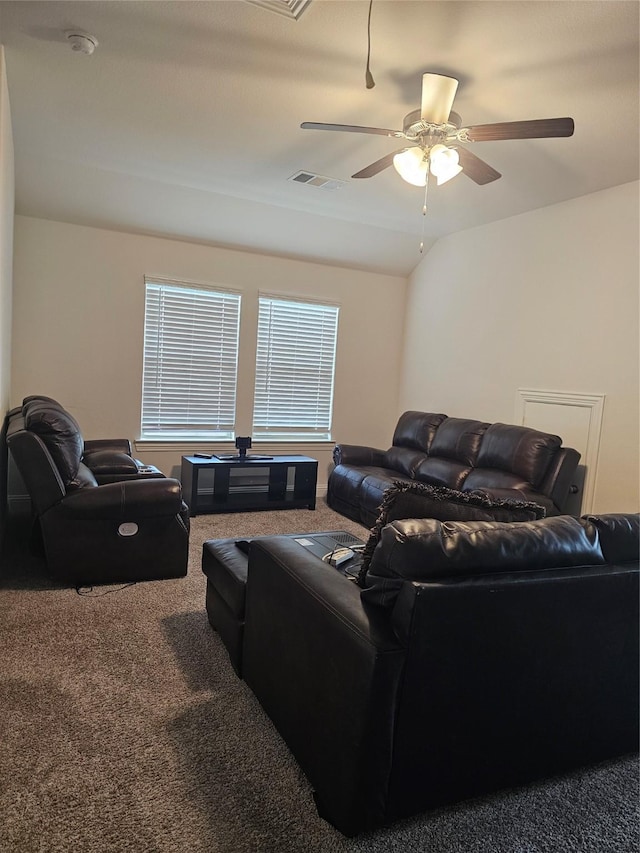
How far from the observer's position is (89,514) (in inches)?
127

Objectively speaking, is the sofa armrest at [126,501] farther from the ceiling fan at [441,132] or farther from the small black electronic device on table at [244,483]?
the ceiling fan at [441,132]

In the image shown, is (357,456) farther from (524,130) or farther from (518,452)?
(524,130)

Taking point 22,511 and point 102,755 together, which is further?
point 22,511

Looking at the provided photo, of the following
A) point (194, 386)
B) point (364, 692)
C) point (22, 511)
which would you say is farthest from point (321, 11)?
point (22, 511)

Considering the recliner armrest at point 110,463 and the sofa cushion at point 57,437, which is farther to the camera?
the recliner armrest at point 110,463

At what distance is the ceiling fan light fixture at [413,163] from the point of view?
2973 mm

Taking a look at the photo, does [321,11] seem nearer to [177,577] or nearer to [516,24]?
[516,24]

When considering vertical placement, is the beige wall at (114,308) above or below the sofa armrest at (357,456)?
above

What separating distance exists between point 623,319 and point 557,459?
44.6 inches

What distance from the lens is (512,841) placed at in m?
1.64

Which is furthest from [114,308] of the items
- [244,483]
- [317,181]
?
[317,181]

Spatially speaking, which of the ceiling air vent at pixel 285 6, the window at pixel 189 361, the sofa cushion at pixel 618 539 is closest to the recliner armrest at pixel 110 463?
the window at pixel 189 361

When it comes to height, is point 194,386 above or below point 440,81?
below

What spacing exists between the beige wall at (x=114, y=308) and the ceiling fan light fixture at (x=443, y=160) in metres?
3.22
